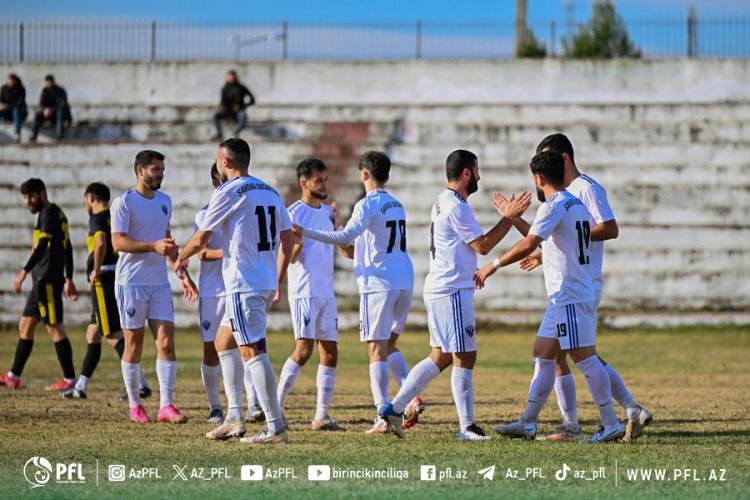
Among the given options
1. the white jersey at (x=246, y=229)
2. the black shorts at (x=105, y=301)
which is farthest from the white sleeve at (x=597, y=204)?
the black shorts at (x=105, y=301)

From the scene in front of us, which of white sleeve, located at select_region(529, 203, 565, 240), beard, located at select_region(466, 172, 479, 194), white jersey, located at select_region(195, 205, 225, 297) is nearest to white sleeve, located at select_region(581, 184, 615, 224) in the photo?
white sleeve, located at select_region(529, 203, 565, 240)

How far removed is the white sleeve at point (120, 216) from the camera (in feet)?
35.9

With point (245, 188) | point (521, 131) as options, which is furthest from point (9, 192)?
point (245, 188)

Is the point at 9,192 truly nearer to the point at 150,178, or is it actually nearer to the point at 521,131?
the point at 521,131

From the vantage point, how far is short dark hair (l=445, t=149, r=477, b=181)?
31.7ft

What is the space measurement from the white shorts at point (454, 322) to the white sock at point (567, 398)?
811 millimetres

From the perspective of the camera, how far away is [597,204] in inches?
382

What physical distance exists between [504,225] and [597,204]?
2.95 feet

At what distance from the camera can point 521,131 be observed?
27.8 m

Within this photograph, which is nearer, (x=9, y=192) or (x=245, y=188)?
(x=245, y=188)

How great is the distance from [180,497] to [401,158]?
2113 centimetres

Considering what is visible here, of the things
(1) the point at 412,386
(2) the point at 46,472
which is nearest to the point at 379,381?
(1) the point at 412,386

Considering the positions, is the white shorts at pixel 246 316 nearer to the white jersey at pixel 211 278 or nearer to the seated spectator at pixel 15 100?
the white jersey at pixel 211 278

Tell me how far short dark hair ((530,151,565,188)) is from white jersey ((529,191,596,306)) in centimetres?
12
